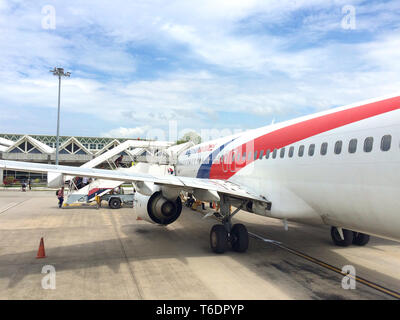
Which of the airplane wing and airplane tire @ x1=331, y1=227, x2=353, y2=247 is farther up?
the airplane wing

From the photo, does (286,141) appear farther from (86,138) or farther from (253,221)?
(86,138)

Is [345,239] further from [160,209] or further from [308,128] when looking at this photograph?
[160,209]

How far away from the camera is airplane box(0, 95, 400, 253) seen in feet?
22.0

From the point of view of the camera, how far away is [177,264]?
9.11m

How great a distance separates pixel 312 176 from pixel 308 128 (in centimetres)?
148

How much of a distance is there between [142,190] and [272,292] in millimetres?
4979

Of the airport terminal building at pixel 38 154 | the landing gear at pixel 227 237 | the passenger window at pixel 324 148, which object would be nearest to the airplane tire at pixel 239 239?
the landing gear at pixel 227 237

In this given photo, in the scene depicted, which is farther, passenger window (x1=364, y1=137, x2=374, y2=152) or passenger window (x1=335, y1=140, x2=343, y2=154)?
passenger window (x1=335, y1=140, x2=343, y2=154)

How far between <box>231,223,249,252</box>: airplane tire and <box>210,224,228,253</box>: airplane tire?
0.37m

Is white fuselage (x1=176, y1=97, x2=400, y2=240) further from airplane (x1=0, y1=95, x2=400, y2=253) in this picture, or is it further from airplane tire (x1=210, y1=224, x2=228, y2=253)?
airplane tire (x1=210, y1=224, x2=228, y2=253)

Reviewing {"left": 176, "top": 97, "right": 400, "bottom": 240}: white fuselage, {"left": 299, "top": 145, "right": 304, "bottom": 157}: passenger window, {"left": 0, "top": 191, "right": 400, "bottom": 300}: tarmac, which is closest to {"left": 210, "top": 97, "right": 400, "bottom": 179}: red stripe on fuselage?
{"left": 176, "top": 97, "right": 400, "bottom": 240}: white fuselage

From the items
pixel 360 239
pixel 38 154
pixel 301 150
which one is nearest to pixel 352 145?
pixel 301 150

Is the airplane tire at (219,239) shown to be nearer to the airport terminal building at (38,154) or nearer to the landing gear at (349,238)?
the landing gear at (349,238)
